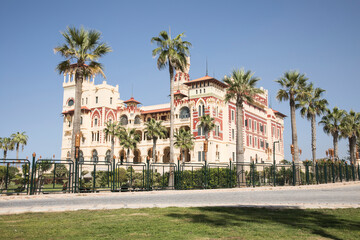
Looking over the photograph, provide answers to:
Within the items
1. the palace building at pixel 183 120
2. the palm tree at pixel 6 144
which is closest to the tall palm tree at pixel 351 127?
the palace building at pixel 183 120

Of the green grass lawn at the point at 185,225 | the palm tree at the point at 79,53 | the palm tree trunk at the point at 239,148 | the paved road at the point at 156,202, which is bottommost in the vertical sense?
the paved road at the point at 156,202

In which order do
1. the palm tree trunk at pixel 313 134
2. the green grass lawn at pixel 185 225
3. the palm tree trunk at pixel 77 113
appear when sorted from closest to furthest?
the green grass lawn at pixel 185 225, the palm tree trunk at pixel 77 113, the palm tree trunk at pixel 313 134

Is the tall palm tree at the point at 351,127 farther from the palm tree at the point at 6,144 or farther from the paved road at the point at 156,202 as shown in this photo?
the palm tree at the point at 6,144

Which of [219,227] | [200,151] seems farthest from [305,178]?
[219,227]

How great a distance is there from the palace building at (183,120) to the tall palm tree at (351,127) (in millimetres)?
17039

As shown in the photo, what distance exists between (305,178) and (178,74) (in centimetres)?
4731

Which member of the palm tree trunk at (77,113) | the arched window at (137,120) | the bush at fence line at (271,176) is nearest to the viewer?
the palm tree trunk at (77,113)

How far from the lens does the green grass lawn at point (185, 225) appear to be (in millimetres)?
6949

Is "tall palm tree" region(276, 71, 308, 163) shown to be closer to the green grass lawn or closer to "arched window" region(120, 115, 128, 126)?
the green grass lawn

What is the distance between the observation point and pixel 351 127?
162ft

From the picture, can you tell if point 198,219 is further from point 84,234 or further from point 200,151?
point 200,151

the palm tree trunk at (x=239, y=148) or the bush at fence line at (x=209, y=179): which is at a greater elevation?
the palm tree trunk at (x=239, y=148)

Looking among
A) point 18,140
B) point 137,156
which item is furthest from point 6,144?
point 137,156

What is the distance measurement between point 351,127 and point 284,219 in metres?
46.5
